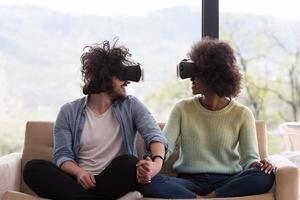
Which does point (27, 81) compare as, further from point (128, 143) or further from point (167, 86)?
point (128, 143)

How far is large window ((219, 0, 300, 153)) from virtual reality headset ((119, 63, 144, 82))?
1.04 metres

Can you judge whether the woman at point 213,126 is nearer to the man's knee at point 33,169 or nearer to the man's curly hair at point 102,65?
the man's curly hair at point 102,65

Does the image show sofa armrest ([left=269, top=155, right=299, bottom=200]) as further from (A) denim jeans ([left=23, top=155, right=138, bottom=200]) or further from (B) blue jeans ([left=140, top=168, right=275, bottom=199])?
(A) denim jeans ([left=23, top=155, right=138, bottom=200])

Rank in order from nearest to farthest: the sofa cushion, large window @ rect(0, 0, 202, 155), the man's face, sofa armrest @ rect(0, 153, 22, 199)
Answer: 1. sofa armrest @ rect(0, 153, 22, 199)
2. the man's face
3. the sofa cushion
4. large window @ rect(0, 0, 202, 155)

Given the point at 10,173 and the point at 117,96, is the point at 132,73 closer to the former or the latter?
the point at 117,96

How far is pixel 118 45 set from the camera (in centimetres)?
253

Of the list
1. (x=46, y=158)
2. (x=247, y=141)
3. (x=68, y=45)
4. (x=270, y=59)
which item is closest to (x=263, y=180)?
(x=247, y=141)

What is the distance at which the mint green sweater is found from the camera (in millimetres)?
2506

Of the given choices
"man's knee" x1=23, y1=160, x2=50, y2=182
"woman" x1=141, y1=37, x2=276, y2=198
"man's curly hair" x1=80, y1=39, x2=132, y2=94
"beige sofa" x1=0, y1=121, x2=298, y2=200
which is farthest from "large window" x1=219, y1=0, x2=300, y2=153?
"man's knee" x1=23, y1=160, x2=50, y2=182

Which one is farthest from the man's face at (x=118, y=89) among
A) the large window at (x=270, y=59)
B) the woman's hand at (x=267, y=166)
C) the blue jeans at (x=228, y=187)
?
the large window at (x=270, y=59)

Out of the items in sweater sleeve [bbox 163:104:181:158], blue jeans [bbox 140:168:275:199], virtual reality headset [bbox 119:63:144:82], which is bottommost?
blue jeans [bbox 140:168:275:199]

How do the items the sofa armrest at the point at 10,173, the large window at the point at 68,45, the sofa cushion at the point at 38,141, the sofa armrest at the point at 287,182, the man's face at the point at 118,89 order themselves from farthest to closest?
1. the large window at the point at 68,45
2. the sofa cushion at the point at 38,141
3. the man's face at the point at 118,89
4. the sofa armrest at the point at 10,173
5. the sofa armrest at the point at 287,182

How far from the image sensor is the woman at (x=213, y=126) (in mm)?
2492

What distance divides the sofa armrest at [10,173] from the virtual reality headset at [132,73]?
0.68m
